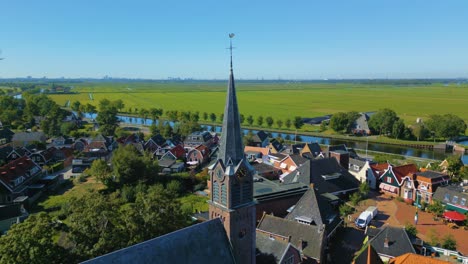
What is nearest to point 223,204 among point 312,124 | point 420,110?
point 312,124

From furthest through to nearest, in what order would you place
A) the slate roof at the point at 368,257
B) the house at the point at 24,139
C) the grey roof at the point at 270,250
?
1. the house at the point at 24,139
2. the slate roof at the point at 368,257
3. the grey roof at the point at 270,250

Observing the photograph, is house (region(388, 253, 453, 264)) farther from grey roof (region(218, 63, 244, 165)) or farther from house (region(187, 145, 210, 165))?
house (region(187, 145, 210, 165))

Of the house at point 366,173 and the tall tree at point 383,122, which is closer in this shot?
the house at point 366,173

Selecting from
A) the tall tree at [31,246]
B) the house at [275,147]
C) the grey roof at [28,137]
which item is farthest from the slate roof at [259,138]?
the tall tree at [31,246]

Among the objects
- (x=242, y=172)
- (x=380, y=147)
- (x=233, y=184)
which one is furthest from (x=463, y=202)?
(x=380, y=147)

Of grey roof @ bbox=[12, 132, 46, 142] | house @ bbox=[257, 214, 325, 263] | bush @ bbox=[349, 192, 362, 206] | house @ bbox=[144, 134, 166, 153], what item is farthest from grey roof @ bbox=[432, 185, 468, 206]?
grey roof @ bbox=[12, 132, 46, 142]

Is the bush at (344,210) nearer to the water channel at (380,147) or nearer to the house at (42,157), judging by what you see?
the water channel at (380,147)

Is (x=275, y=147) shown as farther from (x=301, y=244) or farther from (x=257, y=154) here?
(x=301, y=244)

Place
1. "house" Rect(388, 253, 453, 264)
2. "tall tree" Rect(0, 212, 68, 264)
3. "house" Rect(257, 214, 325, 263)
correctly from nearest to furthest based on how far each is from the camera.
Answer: "tall tree" Rect(0, 212, 68, 264)
"house" Rect(388, 253, 453, 264)
"house" Rect(257, 214, 325, 263)
